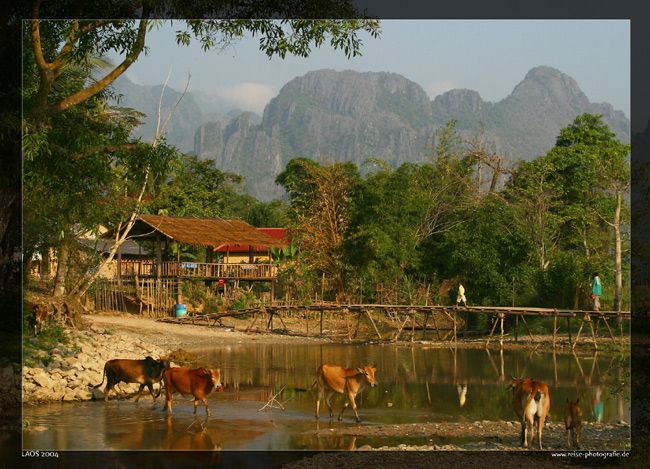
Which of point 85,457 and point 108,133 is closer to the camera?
point 85,457

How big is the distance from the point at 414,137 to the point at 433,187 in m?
15.2

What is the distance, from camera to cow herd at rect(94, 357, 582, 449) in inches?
347

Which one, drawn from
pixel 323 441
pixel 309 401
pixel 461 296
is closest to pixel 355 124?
pixel 461 296

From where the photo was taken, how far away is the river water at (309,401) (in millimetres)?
9812

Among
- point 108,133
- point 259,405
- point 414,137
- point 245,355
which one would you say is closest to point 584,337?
point 245,355

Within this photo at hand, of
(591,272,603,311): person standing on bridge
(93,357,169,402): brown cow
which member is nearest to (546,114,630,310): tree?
(591,272,603,311): person standing on bridge

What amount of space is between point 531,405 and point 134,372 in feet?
18.3

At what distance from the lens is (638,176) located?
29.7 feet

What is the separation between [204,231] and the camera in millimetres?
28609

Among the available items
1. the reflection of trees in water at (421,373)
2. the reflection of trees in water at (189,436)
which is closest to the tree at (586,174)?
the reflection of trees in water at (421,373)

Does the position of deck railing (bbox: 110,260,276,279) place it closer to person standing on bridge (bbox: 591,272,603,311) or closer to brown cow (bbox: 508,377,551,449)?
person standing on bridge (bbox: 591,272,603,311)

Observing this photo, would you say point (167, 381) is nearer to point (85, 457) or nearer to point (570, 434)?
point (85, 457)

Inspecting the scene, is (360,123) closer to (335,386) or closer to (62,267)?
(62,267)

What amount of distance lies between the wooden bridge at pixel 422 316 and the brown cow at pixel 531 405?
40.4ft
